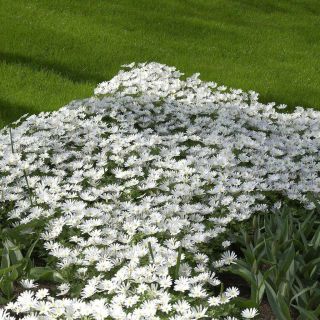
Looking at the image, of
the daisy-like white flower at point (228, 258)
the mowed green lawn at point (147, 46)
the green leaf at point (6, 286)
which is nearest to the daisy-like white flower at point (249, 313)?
the daisy-like white flower at point (228, 258)

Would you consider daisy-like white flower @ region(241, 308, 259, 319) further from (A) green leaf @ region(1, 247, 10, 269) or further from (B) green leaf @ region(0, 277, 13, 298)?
(A) green leaf @ region(1, 247, 10, 269)

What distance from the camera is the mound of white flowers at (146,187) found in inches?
132

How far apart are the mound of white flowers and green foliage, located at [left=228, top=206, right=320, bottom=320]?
0.16 meters

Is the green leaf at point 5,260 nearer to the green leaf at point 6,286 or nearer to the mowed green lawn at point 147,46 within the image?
the green leaf at point 6,286

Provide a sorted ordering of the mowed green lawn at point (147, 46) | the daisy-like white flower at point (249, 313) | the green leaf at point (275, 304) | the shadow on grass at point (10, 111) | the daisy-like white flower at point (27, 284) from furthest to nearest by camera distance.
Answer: the mowed green lawn at point (147, 46) < the shadow on grass at point (10, 111) < the daisy-like white flower at point (27, 284) < the green leaf at point (275, 304) < the daisy-like white flower at point (249, 313)

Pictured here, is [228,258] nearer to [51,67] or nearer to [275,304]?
[275,304]

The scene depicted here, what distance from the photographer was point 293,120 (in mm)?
6891

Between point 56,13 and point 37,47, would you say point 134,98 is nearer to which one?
point 37,47

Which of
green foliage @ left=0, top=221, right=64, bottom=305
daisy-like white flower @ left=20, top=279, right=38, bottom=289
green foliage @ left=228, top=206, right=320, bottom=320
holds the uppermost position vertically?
green foliage @ left=228, top=206, right=320, bottom=320

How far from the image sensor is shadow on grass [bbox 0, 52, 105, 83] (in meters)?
9.41

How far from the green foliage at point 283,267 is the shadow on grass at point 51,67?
5649 mm

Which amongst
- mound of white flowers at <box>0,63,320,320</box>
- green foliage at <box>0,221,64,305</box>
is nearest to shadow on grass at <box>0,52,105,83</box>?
mound of white flowers at <box>0,63,320,320</box>

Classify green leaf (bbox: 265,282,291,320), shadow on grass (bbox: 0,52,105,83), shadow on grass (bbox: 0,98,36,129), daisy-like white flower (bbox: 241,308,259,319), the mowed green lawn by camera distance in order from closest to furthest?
1. daisy-like white flower (bbox: 241,308,259,319)
2. green leaf (bbox: 265,282,291,320)
3. shadow on grass (bbox: 0,98,36,129)
4. the mowed green lawn
5. shadow on grass (bbox: 0,52,105,83)

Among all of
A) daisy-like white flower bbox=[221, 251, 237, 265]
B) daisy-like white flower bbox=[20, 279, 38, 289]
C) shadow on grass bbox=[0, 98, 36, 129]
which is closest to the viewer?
daisy-like white flower bbox=[20, 279, 38, 289]
